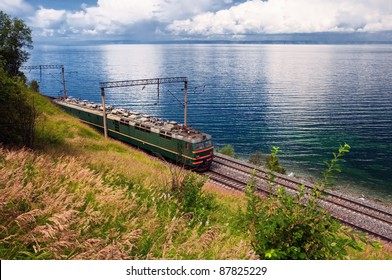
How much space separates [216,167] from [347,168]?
24956 millimetres

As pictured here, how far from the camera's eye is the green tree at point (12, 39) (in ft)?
100

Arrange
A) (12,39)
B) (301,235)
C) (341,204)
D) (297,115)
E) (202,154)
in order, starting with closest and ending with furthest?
(301,235) → (341,204) → (202,154) → (12,39) → (297,115)

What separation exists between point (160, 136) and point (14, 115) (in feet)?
51.4

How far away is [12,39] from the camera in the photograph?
104ft

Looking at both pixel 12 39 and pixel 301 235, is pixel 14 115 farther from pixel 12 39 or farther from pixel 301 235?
pixel 12 39

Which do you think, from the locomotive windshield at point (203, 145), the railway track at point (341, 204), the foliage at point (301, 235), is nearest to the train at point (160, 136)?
the locomotive windshield at point (203, 145)

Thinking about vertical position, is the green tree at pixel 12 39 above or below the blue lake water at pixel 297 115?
above

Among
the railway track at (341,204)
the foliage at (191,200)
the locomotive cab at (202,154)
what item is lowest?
the railway track at (341,204)

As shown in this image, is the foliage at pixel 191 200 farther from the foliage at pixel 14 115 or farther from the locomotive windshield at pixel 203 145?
the locomotive windshield at pixel 203 145

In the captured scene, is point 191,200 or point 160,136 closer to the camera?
point 191,200

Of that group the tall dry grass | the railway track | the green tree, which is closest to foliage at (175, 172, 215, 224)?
the tall dry grass

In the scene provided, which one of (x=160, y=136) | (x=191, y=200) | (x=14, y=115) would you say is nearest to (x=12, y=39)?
(x=160, y=136)

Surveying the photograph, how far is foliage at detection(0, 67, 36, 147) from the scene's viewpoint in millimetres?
12891

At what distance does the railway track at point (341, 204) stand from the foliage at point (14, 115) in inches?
492
